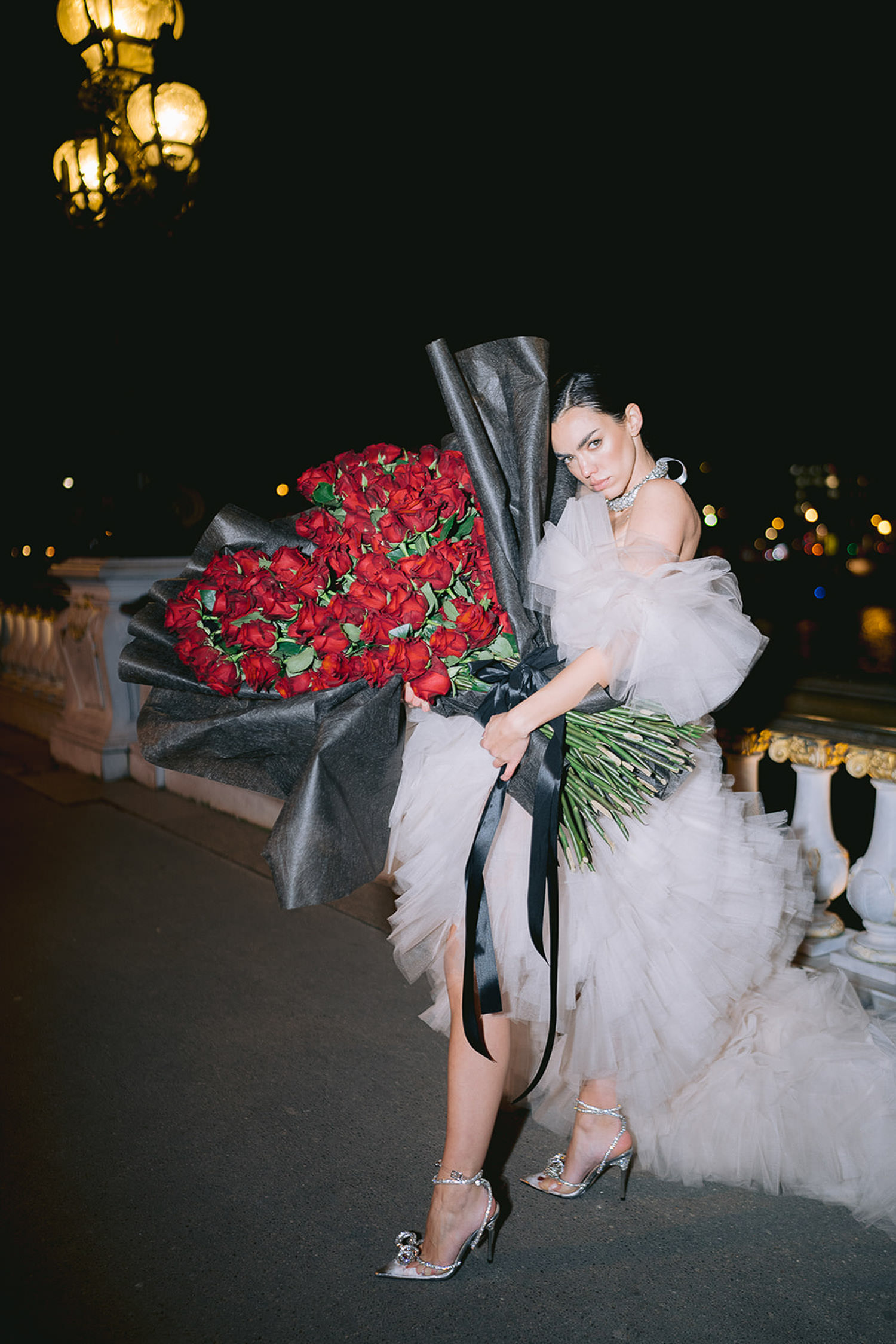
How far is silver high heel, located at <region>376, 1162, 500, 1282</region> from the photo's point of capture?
210 centimetres

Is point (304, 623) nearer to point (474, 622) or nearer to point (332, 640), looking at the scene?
point (332, 640)

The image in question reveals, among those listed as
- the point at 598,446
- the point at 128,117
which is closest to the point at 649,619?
the point at 598,446

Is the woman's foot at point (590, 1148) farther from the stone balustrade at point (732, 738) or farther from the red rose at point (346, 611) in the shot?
the red rose at point (346, 611)

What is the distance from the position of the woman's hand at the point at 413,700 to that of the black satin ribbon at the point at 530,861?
0.13 meters

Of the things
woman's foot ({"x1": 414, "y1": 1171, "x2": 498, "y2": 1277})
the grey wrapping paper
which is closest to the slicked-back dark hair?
the grey wrapping paper

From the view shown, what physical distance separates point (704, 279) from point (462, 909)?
41.5 ft

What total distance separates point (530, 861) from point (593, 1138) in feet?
2.84

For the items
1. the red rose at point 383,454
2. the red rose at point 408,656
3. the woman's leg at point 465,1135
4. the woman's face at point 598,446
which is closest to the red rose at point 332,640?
the red rose at point 408,656

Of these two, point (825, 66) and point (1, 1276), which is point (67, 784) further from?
point (825, 66)

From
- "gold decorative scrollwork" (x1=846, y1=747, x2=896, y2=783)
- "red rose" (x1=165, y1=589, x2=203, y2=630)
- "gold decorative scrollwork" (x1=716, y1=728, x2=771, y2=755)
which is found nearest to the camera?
"red rose" (x1=165, y1=589, x2=203, y2=630)

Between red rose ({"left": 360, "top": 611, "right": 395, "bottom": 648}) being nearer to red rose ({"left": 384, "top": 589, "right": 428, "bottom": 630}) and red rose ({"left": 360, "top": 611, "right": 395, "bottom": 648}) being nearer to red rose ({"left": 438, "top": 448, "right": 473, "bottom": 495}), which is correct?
red rose ({"left": 384, "top": 589, "right": 428, "bottom": 630})

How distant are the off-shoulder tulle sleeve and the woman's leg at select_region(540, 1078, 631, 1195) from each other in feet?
3.45

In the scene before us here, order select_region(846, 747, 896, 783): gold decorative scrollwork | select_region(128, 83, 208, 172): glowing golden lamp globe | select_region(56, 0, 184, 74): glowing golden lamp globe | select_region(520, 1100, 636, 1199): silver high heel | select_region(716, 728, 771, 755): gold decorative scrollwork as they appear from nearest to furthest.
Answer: select_region(520, 1100, 636, 1199): silver high heel < select_region(846, 747, 896, 783): gold decorative scrollwork < select_region(716, 728, 771, 755): gold decorative scrollwork < select_region(56, 0, 184, 74): glowing golden lamp globe < select_region(128, 83, 208, 172): glowing golden lamp globe

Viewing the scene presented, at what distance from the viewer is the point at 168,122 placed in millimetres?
5422
